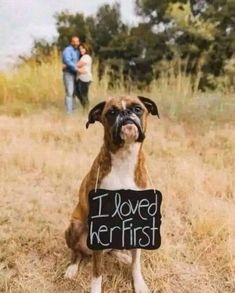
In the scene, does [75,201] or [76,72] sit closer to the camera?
[75,201]

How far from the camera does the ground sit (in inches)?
122

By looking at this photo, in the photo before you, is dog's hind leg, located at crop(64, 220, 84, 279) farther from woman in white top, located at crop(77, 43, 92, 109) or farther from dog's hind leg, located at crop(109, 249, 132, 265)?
woman in white top, located at crop(77, 43, 92, 109)

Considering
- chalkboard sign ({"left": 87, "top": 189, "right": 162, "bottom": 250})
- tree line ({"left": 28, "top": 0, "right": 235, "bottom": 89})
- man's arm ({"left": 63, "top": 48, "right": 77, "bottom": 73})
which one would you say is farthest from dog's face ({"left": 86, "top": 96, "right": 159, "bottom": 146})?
tree line ({"left": 28, "top": 0, "right": 235, "bottom": 89})

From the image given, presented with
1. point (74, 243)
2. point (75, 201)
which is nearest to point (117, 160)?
point (74, 243)

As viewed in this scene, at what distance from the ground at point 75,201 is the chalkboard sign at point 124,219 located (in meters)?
0.35

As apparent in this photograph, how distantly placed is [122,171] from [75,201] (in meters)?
1.37

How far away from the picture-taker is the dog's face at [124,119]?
2523 millimetres

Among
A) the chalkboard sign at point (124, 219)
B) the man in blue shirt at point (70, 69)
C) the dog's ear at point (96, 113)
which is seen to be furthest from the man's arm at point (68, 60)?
the chalkboard sign at point (124, 219)

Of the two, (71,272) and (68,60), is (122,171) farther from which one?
(68,60)

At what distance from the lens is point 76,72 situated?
7098mm

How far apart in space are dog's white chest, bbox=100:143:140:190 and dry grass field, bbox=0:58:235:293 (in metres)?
0.57

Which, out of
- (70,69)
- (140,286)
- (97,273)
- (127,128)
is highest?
(127,128)

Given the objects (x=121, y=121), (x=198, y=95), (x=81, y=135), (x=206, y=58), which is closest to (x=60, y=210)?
(x=121, y=121)

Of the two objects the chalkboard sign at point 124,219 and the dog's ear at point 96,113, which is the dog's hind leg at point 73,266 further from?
the dog's ear at point 96,113
